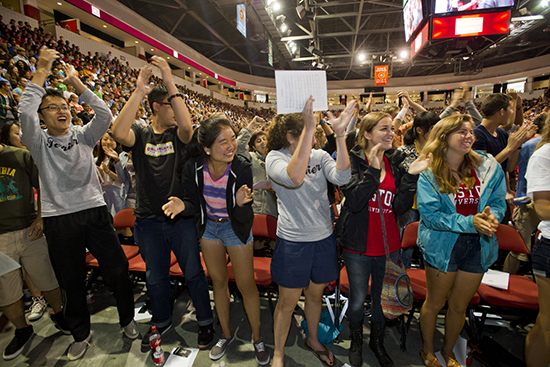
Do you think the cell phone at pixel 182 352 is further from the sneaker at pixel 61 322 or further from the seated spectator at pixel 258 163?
the seated spectator at pixel 258 163

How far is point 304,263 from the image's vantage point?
1.76m

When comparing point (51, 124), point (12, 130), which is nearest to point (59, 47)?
point (12, 130)

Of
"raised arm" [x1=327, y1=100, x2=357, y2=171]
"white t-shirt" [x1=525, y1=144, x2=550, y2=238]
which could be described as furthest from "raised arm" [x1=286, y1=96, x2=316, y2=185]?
"white t-shirt" [x1=525, y1=144, x2=550, y2=238]

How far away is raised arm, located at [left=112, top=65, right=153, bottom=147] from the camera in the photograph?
1.90 meters

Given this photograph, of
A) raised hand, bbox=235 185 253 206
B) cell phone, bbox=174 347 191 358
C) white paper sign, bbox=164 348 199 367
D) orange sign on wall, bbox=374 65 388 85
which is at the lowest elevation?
white paper sign, bbox=164 348 199 367

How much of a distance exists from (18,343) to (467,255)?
3.65m

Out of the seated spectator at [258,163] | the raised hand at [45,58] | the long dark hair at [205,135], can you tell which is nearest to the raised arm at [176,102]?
the long dark hair at [205,135]

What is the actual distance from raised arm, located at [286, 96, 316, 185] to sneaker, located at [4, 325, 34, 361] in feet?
9.07

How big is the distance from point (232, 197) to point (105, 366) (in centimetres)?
171

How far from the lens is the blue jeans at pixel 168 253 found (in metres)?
2.12

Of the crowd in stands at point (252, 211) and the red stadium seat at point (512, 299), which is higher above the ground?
the crowd in stands at point (252, 211)

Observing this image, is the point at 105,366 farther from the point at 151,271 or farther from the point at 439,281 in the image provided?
the point at 439,281

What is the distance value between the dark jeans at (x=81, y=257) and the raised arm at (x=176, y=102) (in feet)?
3.18

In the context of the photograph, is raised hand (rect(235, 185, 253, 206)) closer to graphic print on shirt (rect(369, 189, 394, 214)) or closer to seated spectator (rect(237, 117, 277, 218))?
graphic print on shirt (rect(369, 189, 394, 214))
